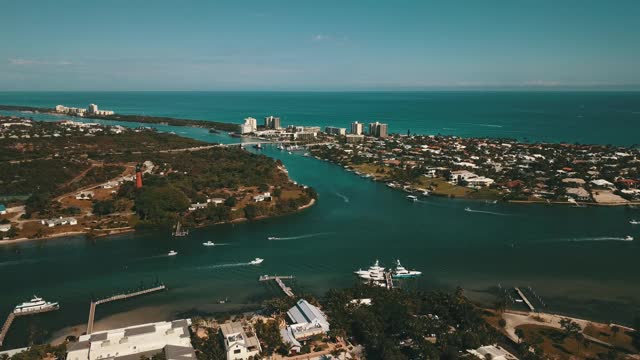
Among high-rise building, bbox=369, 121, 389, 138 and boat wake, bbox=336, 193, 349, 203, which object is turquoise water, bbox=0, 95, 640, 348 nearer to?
boat wake, bbox=336, 193, 349, 203

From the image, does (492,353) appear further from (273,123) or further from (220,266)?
(273,123)

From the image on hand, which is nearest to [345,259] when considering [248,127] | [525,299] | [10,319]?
[525,299]

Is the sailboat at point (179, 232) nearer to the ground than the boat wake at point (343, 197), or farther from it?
nearer to the ground

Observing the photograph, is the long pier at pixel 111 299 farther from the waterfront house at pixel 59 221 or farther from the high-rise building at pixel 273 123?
the high-rise building at pixel 273 123

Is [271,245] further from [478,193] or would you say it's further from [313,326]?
[478,193]

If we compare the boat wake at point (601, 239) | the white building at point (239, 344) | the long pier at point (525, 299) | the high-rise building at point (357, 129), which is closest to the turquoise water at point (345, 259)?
the boat wake at point (601, 239)

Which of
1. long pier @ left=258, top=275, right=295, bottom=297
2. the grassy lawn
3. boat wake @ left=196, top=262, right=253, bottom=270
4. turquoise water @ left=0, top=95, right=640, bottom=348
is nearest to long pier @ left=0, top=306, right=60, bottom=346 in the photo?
turquoise water @ left=0, top=95, right=640, bottom=348
